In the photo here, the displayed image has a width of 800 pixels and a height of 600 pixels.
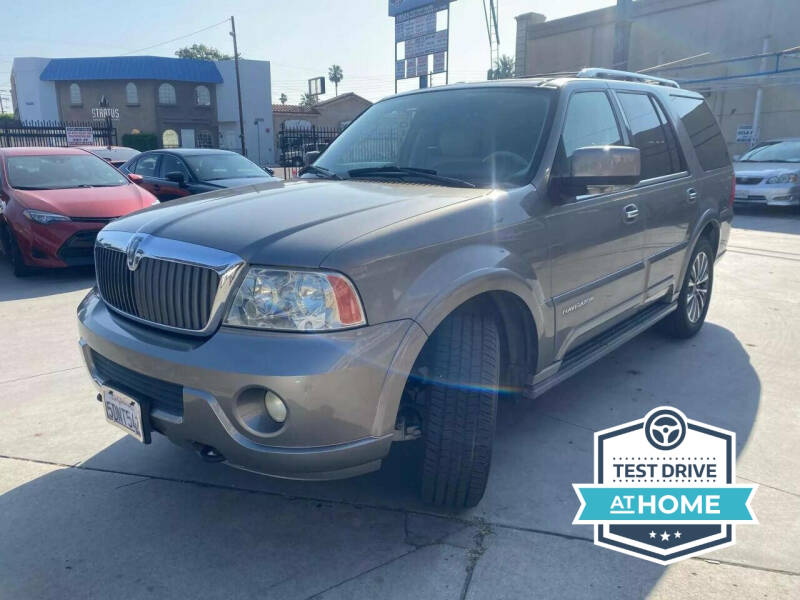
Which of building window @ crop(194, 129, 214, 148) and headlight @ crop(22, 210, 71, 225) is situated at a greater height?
building window @ crop(194, 129, 214, 148)

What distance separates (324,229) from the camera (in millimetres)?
2320

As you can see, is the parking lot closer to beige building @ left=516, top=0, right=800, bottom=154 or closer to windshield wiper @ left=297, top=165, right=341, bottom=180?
windshield wiper @ left=297, top=165, right=341, bottom=180

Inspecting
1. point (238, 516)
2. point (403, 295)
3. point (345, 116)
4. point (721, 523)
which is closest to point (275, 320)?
point (403, 295)

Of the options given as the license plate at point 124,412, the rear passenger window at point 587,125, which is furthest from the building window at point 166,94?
the license plate at point 124,412

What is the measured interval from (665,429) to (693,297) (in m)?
1.86

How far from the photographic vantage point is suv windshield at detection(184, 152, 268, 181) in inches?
404

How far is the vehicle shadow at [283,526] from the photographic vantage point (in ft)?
7.60

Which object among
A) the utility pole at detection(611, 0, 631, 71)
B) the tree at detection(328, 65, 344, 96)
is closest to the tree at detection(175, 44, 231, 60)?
the tree at detection(328, 65, 344, 96)

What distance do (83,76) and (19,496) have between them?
154 ft

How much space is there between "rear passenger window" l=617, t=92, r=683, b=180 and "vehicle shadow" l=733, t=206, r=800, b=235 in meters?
7.84

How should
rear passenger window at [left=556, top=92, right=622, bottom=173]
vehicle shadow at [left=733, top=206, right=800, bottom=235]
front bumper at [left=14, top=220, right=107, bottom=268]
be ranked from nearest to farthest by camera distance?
rear passenger window at [left=556, top=92, right=622, bottom=173] < front bumper at [left=14, top=220, right=107, bottom=268] < vehicle shadow at [left=733, top=206, right=800, bottom=235]

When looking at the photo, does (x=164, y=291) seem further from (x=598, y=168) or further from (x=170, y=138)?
(x=170, y=138)

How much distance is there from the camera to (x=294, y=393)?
2049mm

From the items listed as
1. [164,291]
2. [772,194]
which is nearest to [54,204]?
[164,291]
